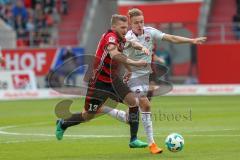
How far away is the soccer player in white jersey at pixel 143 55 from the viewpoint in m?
13.1

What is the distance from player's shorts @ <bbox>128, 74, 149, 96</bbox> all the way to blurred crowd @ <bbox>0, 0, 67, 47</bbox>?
1007 inches

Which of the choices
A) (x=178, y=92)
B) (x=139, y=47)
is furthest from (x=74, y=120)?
(x=178, y=92)

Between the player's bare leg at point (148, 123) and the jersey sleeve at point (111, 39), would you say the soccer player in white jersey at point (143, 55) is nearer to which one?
the player's bare leg at point (148, 123)

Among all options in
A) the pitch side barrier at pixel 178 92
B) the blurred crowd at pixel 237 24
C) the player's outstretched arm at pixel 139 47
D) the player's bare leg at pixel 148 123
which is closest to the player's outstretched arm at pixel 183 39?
the player's outstretched arm at pixel 139 47

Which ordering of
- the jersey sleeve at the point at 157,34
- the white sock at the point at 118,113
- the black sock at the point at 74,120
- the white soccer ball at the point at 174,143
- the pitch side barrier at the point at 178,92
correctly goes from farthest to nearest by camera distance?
the pitch side barrier at the point at 178,92 → the black sock at the point at 74,120 → the white sock at the point at 118,113 → the jersey sleeve at the point at 157,34 → the white soccer ball at the point at 174,143

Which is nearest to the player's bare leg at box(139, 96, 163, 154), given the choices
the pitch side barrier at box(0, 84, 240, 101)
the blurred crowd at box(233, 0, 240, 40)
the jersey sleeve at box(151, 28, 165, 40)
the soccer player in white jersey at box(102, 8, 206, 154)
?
the soccer player in white jersey at box(102, 8, 206, 154)

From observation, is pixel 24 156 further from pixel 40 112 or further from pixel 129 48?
pixel 40 112

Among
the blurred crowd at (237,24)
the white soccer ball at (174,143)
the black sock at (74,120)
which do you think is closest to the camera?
the white soccer ball at (174,143)

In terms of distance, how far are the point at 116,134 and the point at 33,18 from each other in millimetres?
24861

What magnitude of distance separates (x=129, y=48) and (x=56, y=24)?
91.1 feet

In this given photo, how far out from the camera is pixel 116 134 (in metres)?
16.7

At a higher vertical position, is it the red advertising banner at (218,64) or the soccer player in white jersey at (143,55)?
the soccer player in white jersey at (143,55)

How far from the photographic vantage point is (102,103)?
46.8 feet

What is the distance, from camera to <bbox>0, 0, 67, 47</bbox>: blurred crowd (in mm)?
39375
